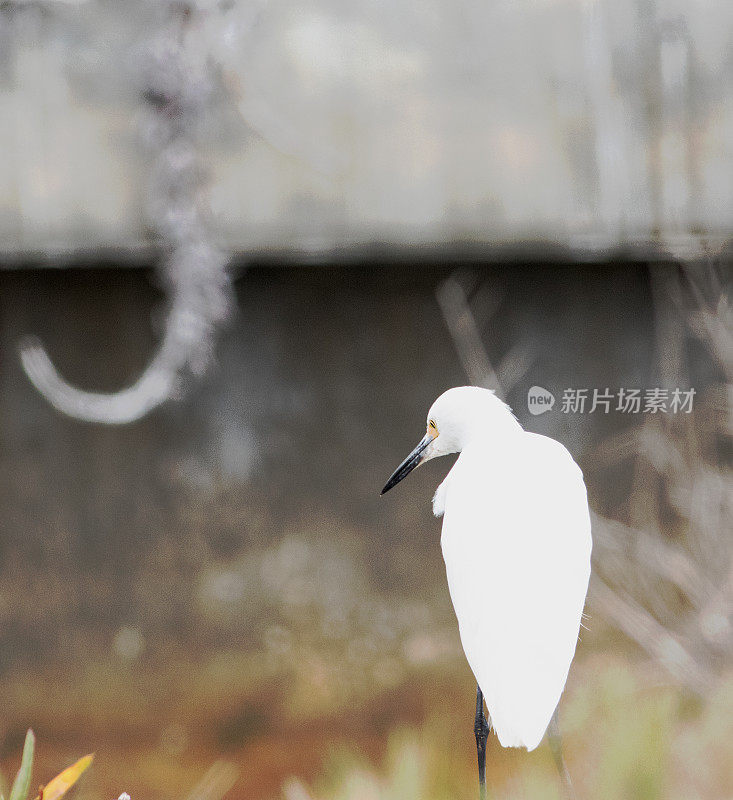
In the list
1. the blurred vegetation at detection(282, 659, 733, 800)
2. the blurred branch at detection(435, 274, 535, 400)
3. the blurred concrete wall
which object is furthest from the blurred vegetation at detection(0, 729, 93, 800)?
the blurred branch at detection(435, 274, 535, 400)

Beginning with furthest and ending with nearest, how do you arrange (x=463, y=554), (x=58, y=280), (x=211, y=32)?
(x=58, y=280) < (x=211, y=32) < (x=463, y=554)

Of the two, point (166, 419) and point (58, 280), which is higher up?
point (58, 280)

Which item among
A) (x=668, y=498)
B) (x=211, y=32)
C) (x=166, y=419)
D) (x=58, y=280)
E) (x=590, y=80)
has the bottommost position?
(x=668, y=498)

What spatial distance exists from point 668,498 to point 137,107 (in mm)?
2048

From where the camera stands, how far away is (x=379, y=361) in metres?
2.26

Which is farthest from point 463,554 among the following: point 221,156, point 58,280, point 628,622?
point 58,280

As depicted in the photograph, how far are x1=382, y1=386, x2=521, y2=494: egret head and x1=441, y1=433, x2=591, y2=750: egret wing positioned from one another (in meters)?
0.06

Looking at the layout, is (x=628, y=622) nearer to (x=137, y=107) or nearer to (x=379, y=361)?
(x=379, y=361)

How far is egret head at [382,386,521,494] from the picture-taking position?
5.41 ft

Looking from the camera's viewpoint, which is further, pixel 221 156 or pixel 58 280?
pixel 58 280

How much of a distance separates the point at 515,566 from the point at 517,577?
2 cm

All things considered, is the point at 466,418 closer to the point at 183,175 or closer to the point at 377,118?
the point at 377,118

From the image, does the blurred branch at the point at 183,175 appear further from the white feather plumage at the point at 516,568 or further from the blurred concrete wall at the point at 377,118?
the white feather plumage at the point at 516,568

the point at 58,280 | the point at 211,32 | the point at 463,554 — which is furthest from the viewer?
the point at 58,280
